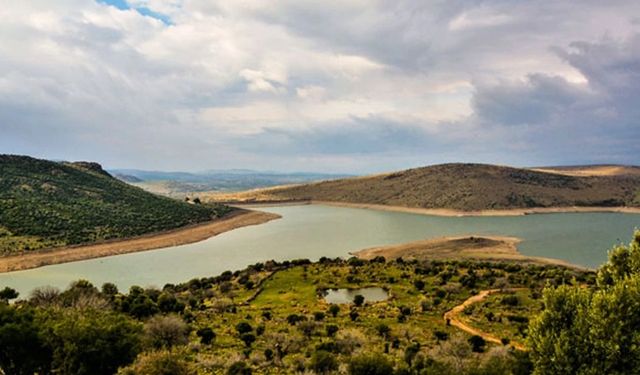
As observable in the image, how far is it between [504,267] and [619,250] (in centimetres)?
4378

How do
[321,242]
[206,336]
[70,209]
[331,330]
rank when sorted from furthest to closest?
[70,209], [321,242], [331,330], [206,336]

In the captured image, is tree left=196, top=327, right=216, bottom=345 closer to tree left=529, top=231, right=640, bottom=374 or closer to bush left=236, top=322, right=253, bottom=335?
bush left=236, top=322, right=253, bottom=335

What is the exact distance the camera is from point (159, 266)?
3250 inches

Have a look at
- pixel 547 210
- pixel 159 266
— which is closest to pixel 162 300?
pixel 159 266

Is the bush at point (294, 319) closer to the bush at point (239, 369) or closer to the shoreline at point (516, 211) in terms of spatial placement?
the bush at point (239, 369)

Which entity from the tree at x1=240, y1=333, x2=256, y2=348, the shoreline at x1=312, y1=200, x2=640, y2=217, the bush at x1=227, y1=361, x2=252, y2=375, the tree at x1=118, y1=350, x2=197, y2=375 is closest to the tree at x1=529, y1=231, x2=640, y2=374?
A: the bush at x1=227, y1=361, x2=252, y2=375

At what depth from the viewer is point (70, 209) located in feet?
363

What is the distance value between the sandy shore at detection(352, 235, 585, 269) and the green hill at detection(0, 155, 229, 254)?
171 ft

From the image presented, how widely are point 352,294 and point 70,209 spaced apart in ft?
257

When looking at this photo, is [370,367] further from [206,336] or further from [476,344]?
[206,336]

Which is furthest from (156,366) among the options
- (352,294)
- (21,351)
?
(352,294)

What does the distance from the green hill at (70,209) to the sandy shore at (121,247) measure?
2.62 m

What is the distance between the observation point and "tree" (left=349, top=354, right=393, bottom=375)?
2453cm

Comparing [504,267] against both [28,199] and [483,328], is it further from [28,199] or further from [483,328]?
[28,199]
